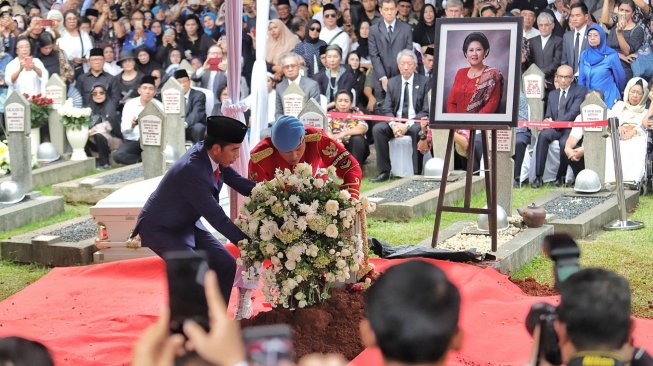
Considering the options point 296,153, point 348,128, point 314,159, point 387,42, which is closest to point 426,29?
point 387,42

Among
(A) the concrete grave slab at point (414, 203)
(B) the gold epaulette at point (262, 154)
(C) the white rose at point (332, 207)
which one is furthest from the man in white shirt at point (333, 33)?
(C) the white rose at point (332, 207)

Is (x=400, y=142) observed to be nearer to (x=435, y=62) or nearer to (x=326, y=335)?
(x=435, y=62)

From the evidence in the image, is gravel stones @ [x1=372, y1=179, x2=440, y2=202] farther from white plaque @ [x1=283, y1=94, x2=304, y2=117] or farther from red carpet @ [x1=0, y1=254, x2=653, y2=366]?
red carpet @ [x1=0, y1=254, x2=653, y2=366]

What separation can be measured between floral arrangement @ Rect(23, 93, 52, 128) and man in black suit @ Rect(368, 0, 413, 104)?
4581mm

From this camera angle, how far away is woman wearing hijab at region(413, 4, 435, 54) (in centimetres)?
1474

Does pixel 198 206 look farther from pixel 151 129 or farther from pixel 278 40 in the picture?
pixel 278 40

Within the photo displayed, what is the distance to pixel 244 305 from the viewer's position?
7.49 m

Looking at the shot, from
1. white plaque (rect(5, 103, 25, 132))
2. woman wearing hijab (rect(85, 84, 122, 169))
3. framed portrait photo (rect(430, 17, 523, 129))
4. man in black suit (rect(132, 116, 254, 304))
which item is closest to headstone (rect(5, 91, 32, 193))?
white plaque (rect(5, 103, 25, 132))

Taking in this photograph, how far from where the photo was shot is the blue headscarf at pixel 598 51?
1301cm

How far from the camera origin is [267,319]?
6828 mm

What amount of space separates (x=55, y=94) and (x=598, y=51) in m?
7.55

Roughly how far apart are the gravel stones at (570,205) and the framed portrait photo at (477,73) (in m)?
2.22

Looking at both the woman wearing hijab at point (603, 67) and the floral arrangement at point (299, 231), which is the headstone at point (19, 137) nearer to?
the floral arrangement at point (299, 231)

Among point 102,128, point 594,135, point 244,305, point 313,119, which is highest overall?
point 313,119
